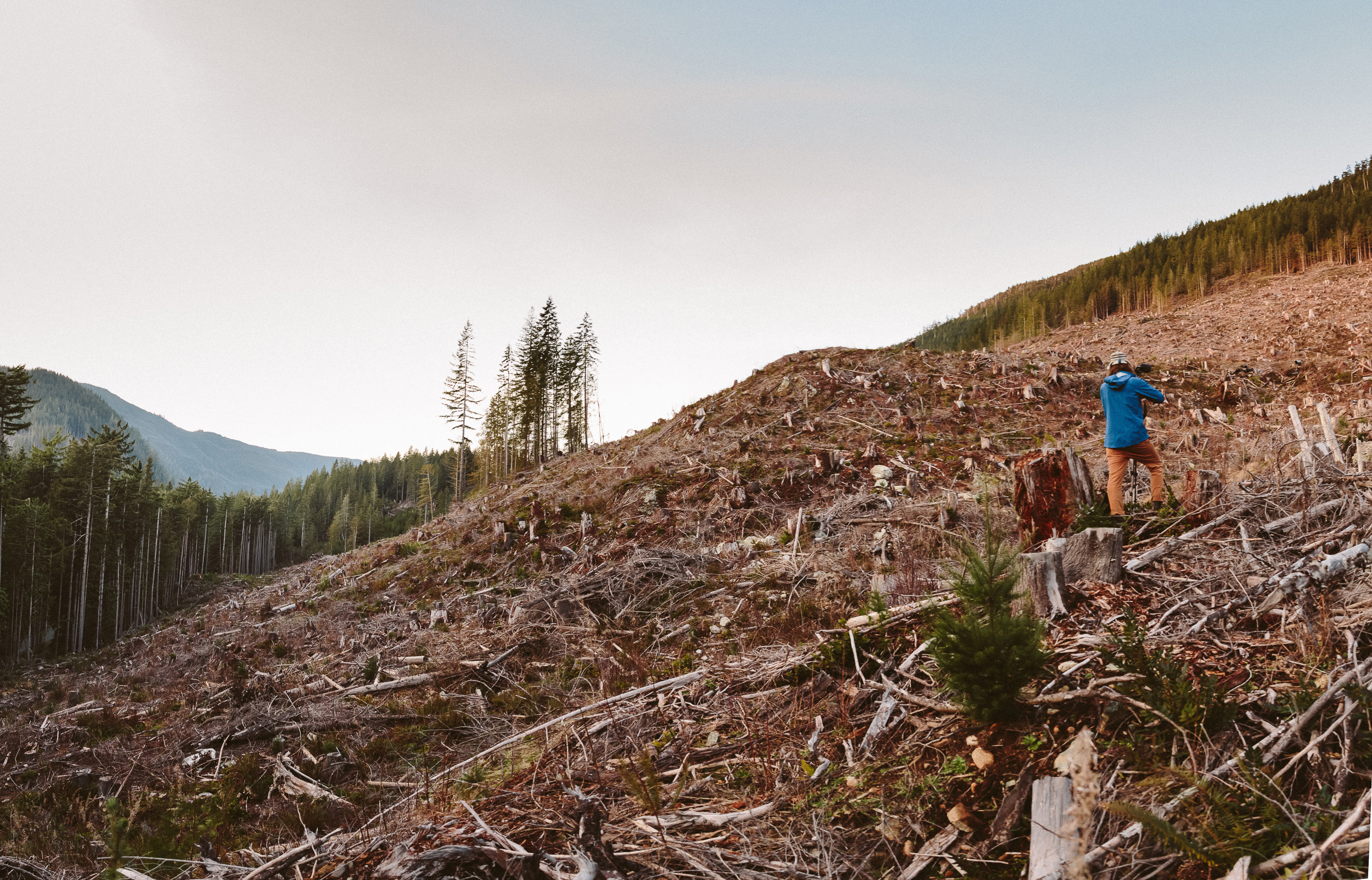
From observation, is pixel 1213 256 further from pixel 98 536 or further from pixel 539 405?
pixel 98 536

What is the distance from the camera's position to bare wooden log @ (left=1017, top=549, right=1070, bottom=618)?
13.7 feet

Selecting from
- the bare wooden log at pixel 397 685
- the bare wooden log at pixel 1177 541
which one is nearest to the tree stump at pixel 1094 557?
the bare wooden log at pixel 1177 541

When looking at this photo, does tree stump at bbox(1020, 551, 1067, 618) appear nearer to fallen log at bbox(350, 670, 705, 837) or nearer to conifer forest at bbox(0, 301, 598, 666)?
fallen log at bbox(350, 670, 705, 837)

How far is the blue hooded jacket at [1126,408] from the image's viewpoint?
6.27m

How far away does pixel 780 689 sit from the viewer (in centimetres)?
465

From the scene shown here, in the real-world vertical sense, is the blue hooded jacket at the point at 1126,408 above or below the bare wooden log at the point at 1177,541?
above

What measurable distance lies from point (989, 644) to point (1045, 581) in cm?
149

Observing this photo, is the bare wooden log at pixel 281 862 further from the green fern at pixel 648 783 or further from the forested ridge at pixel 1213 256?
the forested ridge at pixel 1213 256

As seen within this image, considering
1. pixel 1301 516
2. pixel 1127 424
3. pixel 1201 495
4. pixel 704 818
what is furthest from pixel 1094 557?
pixel 704 818

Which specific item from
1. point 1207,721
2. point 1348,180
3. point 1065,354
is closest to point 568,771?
point 1207,721

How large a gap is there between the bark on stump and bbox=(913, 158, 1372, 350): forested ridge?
1613 inches

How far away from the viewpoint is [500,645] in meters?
9.18

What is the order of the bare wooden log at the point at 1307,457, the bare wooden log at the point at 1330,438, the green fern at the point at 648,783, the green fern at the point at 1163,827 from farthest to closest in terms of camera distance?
the bare wooden log at the point at 1330,438 → the bare wooden log at the point at 1307,457 → the green fern at the point at 648,783 → the green fern at the point at 1163,827

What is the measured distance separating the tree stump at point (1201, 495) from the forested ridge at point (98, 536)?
141 ft
